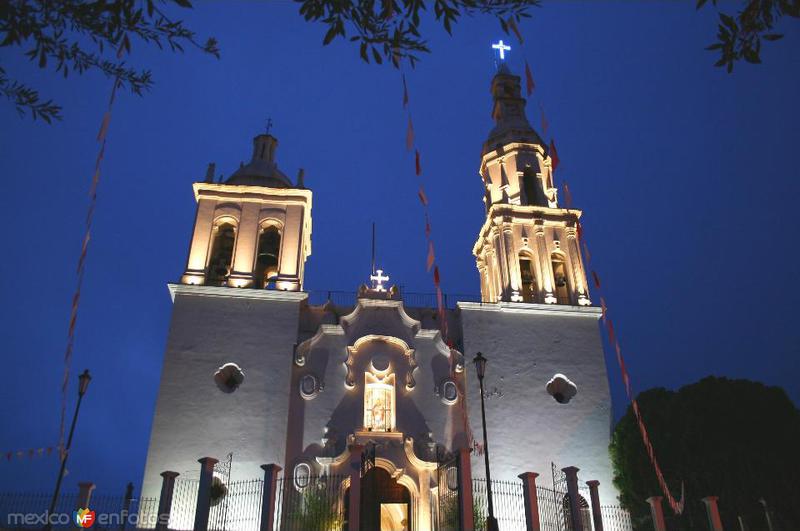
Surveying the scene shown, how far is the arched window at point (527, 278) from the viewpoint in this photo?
22.0 m

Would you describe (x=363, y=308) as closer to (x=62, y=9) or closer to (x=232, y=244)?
(x=232, y=244)

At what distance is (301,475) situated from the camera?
17109 millimetres

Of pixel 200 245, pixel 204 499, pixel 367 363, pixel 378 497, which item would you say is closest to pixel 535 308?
pixel 367 363

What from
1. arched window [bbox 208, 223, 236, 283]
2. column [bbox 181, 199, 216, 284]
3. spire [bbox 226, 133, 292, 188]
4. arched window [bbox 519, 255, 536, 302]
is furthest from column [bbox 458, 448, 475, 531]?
spire [bbox 226, 133, 292, 188]

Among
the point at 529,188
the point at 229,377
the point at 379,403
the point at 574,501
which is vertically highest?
the point at 529,188

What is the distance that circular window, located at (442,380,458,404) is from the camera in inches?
744

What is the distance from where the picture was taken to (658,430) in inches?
696

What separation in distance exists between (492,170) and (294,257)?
29.1 ft

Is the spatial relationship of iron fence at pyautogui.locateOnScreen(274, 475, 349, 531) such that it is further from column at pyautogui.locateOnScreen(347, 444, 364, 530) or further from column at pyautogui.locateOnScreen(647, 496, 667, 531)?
column at pyautogui.locateOnScreen(647, 496, 667, 531)

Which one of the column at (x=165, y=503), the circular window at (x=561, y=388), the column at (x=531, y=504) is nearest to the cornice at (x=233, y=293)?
the column at (x=165, y=503)

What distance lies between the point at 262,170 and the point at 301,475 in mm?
11441

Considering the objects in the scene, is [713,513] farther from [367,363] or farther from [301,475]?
[301,475]

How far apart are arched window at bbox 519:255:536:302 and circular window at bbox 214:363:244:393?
9731 mm

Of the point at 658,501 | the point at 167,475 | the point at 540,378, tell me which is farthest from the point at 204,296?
the point at 658,501
